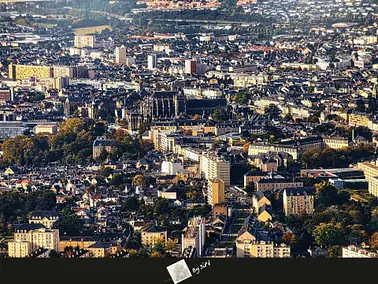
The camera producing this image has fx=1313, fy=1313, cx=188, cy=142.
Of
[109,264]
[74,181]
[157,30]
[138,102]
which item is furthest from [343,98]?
[109,264]

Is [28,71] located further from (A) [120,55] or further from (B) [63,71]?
(A) [120,55]

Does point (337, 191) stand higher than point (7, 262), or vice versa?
point (7, 262)

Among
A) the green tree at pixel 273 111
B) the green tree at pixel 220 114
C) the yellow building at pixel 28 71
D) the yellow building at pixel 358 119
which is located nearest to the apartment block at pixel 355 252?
the yellow building at pixel 358 119

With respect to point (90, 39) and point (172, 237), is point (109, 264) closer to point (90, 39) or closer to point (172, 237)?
point (172, 237)

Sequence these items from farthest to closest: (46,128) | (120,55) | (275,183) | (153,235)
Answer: (120,55) < (46,128) < (275,183) < (153,235)

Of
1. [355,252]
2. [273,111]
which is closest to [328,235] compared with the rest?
[355,252]

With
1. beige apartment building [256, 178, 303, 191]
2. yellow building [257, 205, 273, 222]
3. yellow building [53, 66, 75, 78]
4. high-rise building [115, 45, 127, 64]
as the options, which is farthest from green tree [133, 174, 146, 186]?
high-rise building [115, 45, 127, 64]

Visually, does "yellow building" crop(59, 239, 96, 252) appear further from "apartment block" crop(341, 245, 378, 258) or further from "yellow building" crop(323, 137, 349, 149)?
"yellow building" crop(323, 137, 349, 149)
